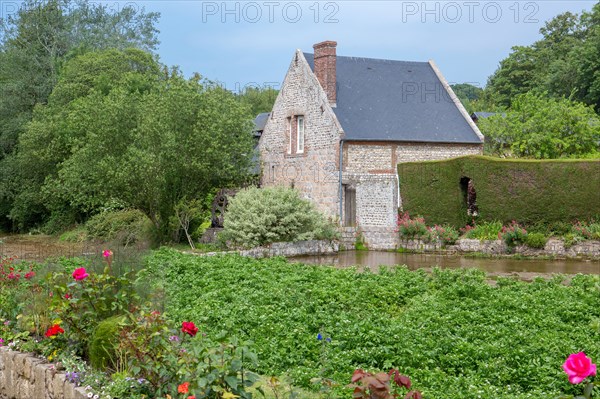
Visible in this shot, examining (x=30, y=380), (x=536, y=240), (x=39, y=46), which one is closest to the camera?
(x=30, y=380)

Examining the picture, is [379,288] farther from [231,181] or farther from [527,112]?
[527,112]

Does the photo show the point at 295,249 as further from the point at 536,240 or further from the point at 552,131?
the point at 552,131

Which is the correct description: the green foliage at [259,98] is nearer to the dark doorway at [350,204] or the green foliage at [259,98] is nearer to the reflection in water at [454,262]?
the dark doorway at [350,204]

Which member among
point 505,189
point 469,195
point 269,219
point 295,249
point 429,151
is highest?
point 429,151

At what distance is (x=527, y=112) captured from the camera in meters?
29.7

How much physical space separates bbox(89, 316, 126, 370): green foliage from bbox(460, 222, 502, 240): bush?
16.5m

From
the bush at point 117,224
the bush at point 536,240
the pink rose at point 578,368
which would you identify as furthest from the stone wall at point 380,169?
the pink rose at point 578,368

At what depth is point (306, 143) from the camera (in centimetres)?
2716

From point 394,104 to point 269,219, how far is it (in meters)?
10.1

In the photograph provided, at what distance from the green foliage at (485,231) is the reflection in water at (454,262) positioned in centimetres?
141

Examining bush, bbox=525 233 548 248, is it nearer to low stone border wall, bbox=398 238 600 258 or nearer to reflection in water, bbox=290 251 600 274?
low stone border wall, bbox=398 238 600 258

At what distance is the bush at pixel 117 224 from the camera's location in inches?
1041

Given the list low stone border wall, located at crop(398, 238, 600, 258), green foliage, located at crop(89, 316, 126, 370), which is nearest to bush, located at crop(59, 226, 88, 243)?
low stone border wall, located at crop(398, 238, 600, 258)

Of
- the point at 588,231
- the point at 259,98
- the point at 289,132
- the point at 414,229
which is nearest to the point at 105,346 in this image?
the point at 414,229
